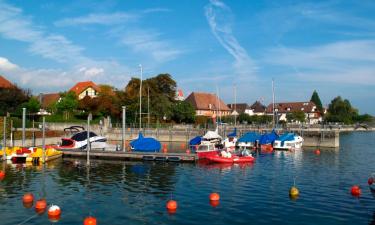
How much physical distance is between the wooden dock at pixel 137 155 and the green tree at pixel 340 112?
486 ft

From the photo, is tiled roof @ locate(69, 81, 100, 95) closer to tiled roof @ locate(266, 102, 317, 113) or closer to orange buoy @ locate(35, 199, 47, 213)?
tiled roof @ locate(266, 102, 317, 113)

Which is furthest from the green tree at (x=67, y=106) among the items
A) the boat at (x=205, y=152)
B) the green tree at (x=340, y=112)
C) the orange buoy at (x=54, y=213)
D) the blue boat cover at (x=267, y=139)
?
the green tree at (x=340, y=112)

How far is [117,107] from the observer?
4134 inches

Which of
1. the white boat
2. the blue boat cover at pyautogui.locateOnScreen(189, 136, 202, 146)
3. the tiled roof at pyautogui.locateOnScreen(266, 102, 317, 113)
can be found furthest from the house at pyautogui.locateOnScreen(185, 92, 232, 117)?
the white boat

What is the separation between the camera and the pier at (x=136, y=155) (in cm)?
5078

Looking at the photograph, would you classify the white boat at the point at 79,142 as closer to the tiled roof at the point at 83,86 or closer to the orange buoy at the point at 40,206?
the orange buoy at the point at 40,206

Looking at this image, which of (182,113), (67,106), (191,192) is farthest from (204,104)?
(191,192)

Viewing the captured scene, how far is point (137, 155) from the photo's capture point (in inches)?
2073

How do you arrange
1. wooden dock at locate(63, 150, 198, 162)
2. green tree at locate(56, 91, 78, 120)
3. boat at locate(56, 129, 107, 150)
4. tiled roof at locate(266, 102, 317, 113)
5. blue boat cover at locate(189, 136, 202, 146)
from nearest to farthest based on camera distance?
wooden dock at locate(63, 150, 198, 162) < boat at locate(56, 129, 107, 150) < blue boat cover at locate(189, 136, 202, 146) < green tree at locate(56, 91, 78, 120) < tiled roof at locate(266, 102, 317, 113)

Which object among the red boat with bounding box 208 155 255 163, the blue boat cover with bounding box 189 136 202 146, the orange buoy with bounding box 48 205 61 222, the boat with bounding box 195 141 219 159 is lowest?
the orange buoy with bounding box 48 205 61 222

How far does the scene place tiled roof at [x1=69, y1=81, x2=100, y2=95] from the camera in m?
129

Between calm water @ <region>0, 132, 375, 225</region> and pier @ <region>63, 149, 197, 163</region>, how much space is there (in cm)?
215

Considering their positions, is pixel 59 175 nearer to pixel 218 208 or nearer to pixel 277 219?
pixel 218 208

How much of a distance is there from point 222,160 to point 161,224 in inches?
1038
